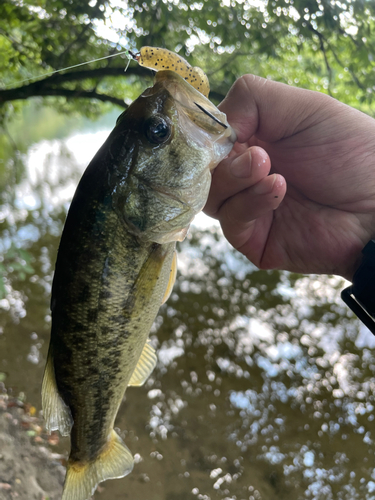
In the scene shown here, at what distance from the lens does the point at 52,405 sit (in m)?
1.68

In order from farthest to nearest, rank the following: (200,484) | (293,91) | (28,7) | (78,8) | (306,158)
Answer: (28,7), (78,8), (200,484), (306,158), (293,91)

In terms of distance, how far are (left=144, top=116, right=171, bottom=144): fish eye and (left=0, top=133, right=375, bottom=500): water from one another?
7.21 feet

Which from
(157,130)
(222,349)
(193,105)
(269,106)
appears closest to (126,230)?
(157,130)

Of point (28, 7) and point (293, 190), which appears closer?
point (293, 190)

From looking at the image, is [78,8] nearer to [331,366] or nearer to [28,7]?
[28,7]

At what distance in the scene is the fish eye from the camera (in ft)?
4.61

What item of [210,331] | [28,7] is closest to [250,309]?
[210,331]

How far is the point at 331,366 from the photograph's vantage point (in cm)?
541

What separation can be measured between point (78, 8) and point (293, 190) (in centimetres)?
447

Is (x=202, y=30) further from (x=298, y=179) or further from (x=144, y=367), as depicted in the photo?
(x=144, y=367)

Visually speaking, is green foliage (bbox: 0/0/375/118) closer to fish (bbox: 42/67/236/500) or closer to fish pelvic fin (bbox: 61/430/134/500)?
fish (bbox: 42/67/236/500)

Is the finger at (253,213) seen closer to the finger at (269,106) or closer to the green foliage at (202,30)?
the finger at (269,106)

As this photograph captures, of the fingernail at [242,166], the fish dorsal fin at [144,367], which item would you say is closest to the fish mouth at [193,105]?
the fingernail at [242,166]

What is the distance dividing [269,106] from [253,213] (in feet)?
2.22
